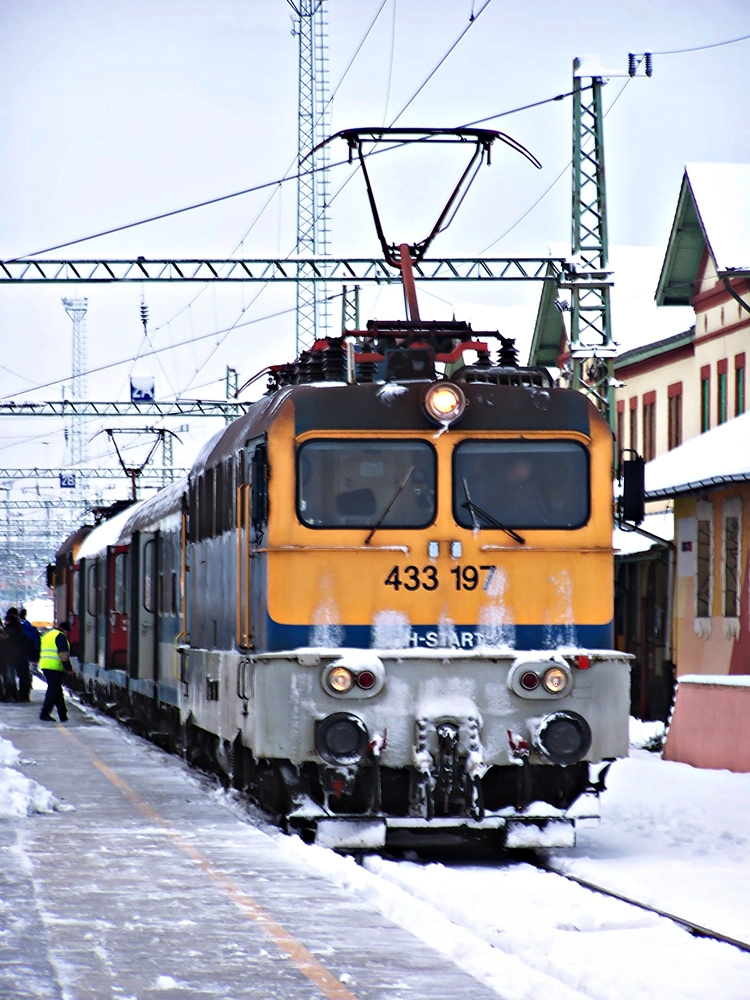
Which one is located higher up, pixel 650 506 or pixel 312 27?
pixel 312 27

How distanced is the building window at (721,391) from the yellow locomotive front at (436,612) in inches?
730

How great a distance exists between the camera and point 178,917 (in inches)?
343

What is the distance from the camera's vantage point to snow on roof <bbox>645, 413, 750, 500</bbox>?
71.9 ft

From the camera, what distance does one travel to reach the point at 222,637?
43.8 ft

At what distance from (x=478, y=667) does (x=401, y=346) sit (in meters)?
2.57

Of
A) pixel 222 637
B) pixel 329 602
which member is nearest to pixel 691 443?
pixel 222 637

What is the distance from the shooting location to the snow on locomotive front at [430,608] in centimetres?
1106

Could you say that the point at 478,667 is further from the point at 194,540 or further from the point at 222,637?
the point at 194,540

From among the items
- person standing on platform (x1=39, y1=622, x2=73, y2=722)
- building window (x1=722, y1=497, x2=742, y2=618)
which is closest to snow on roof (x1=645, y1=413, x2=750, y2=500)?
building window (x1=722, y1=497, x2=742, y2=618)

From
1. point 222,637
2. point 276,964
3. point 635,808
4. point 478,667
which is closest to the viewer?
point 276,964

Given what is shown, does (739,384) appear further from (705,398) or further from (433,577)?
(433,577)

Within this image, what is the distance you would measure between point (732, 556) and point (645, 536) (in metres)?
3.86

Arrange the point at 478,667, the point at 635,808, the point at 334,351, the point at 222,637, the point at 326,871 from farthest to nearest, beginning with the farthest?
1. the point at 635,808
2. the point at 222,637
3. the point at 334,351
4. the point at 478,667
5. the point at 326,871

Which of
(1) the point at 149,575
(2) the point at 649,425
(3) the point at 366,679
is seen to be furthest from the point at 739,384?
(3) the point at 366,679
